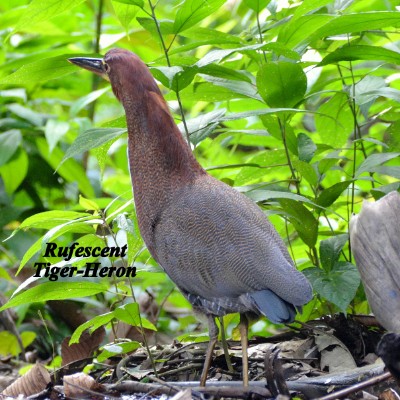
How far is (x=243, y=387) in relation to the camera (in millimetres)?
2523

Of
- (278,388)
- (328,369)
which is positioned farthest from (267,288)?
(328,369)

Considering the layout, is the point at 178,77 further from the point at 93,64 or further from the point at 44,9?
the point at 44,9

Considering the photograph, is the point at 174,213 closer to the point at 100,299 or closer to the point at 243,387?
the point at 243,387

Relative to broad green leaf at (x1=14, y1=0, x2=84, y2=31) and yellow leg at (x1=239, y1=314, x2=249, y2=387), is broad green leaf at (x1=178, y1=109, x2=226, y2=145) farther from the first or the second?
yellow leg at (x1=239, y1=314, x2=249, y2=387)

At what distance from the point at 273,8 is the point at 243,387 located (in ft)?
5.34

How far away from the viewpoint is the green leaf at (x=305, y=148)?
312cm

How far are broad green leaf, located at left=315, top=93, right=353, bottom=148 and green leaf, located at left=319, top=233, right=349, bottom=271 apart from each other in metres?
0.58

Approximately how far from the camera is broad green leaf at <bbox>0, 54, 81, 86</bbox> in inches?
120

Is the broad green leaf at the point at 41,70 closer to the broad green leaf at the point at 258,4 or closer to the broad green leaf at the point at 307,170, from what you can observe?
the broad green leaf at the point at 258,4

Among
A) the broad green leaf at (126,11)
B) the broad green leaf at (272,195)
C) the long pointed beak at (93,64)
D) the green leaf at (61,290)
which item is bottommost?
the green leaf at (61,290)

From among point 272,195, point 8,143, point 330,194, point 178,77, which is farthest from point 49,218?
point 8,143

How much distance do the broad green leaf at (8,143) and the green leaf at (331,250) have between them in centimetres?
233

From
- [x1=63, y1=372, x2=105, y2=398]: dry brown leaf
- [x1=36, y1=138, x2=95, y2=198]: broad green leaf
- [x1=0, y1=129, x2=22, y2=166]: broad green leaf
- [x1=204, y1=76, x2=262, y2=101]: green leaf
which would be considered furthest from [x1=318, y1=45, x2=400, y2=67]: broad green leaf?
[x1=36, y1=138, x2=95, y2=198]: broad green leaf

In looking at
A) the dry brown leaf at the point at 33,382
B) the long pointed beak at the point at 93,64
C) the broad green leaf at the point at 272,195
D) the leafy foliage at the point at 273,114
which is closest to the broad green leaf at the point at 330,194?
the leafy foliage at the point at 273,114
